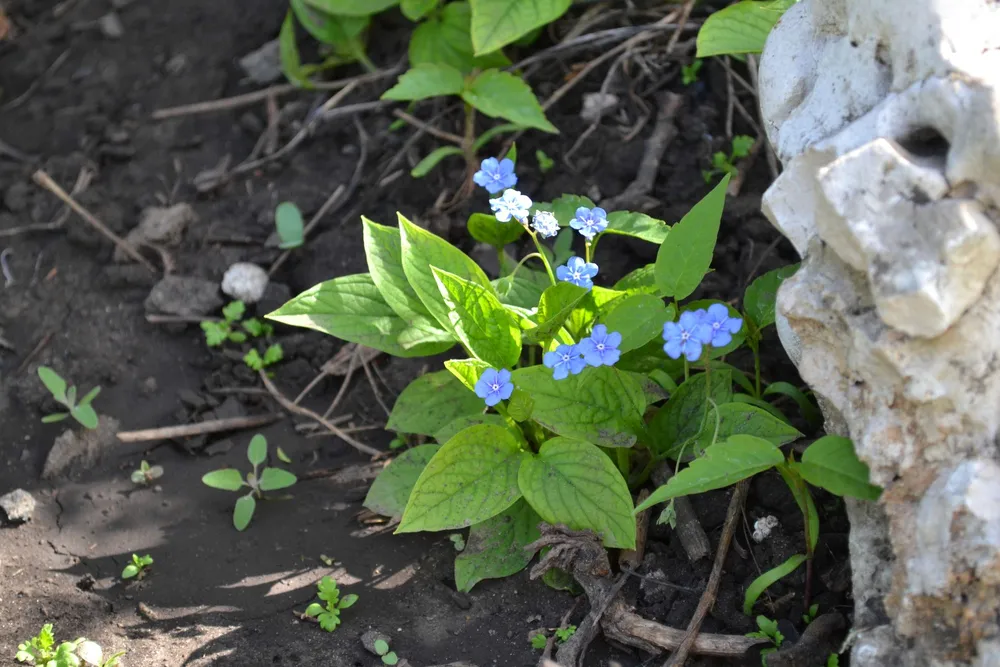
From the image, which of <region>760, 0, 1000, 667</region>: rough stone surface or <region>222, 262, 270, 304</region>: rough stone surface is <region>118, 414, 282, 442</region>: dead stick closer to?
<region>222, 262, 270, 304</region>: rough stone surface

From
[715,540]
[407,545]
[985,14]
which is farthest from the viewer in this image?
[407,545]

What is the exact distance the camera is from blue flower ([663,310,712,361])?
209 cm

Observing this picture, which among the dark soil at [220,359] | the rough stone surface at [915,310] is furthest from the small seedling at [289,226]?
the rough stone surface at [915,310]

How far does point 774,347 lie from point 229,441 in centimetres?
171

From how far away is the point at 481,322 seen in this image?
96.5 inches

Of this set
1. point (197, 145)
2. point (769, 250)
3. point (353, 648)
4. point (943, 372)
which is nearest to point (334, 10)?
point (197, 145)

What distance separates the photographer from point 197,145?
4000 millimetres

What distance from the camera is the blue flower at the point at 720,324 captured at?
83.2 inches

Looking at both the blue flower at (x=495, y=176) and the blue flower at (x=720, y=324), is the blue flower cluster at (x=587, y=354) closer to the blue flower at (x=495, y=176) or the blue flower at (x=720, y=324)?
the blue flower at (x=720, y=324)

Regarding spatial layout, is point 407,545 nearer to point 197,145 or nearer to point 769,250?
point 769,250

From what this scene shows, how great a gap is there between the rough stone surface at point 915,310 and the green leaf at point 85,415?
7.00ft

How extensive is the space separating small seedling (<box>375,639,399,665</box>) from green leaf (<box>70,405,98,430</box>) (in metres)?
1.28

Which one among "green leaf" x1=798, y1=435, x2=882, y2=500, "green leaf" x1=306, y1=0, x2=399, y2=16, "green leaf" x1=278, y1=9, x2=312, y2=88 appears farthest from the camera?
"green leaf" x1=278, y1=9, x2=312, y2=88

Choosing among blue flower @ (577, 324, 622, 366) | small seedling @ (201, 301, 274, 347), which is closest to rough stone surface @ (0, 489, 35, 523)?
small seedling @ (201, 301, 274, 347)
